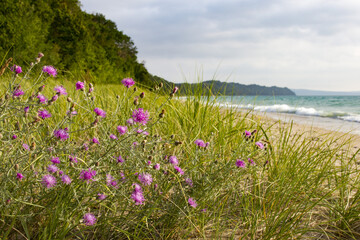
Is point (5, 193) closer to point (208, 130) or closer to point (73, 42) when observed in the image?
point (208, 130)

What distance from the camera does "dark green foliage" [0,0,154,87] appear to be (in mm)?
9969

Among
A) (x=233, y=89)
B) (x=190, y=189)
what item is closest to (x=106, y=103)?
(x=233, y=89)

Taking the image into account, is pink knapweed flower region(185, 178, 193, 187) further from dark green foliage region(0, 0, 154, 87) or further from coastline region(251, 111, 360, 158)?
dark green foliage region(0, 0, 154, 87)

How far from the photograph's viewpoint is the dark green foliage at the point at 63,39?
32.7 feet

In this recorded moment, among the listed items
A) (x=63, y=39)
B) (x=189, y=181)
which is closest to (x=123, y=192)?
(x=189, y=181)

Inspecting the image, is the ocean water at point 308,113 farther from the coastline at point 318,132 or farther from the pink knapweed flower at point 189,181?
the pink knapweed flower at point 189,181

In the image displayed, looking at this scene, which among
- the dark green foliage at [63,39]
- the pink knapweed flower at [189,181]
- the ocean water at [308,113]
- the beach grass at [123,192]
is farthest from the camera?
the dark green foliage at [63,39]

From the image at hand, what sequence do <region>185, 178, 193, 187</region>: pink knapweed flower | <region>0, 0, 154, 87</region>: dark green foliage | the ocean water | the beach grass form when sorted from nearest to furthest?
1. the beach grass
2. <region>185, 178, 193, 187</region>: pink knapweed flower
3. the ocean water
4. <region>0, 0, 154, 87</region>: dark green foliage

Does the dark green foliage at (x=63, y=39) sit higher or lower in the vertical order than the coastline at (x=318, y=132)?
Result: higher

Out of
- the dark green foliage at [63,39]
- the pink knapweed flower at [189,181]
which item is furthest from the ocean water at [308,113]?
the dark green foliage at [63,39]

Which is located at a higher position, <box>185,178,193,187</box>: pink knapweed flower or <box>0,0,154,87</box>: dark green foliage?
<box>0,0,154,87</box>: dark green foliage

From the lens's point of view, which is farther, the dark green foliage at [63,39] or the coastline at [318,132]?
the dark green foliage at [63,39]

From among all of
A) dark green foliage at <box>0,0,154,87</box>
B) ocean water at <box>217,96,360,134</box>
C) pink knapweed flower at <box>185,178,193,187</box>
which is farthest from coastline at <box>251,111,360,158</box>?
dark green foliage at <box>0,0,154,87</box>

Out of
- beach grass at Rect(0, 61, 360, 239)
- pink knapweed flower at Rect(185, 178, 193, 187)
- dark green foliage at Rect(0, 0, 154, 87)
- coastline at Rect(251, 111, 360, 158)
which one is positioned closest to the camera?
beach grass at Rect(0, 61, 360, 239)
